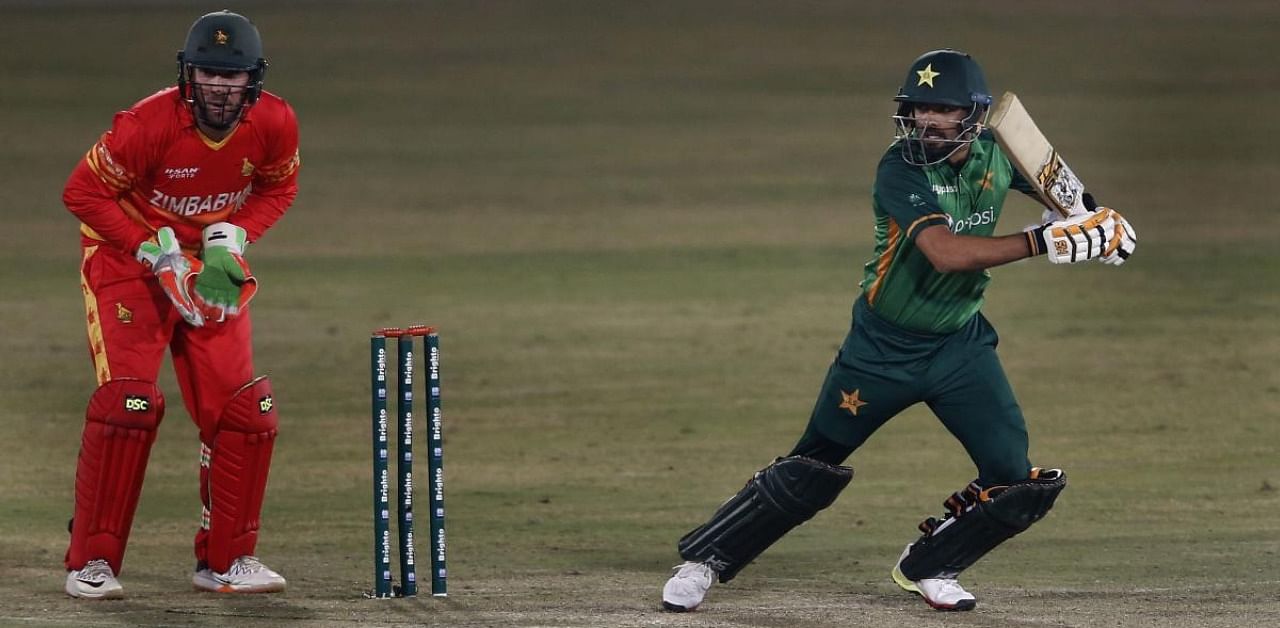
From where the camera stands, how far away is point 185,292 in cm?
638

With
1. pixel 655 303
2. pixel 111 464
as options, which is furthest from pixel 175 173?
pixel 655 303

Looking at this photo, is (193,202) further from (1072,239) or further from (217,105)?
(1072,239)

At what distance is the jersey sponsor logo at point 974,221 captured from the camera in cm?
625

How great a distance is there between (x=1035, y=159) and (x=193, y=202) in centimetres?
266

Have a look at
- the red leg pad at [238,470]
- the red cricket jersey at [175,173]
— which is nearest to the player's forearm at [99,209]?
the red cricket jersey at [175,173]

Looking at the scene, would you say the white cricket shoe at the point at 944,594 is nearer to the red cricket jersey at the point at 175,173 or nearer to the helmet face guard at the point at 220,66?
the red cricket jersey at the point at 175,173

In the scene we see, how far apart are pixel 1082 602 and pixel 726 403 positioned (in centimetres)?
407

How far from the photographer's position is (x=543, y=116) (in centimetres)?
2006

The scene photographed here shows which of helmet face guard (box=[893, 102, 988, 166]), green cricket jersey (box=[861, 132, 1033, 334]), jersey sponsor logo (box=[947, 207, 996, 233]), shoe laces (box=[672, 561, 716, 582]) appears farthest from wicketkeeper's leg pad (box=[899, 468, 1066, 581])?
helmet face guard (box=[893, 102, 988, 166])

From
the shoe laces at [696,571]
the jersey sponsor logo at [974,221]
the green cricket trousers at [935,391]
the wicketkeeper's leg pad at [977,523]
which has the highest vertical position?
the jersey sponsor logo at [974,221]

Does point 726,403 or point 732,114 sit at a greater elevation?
point 732,114

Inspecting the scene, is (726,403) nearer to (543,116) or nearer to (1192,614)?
(1192,614)

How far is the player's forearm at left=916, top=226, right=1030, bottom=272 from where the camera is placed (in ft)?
19.4

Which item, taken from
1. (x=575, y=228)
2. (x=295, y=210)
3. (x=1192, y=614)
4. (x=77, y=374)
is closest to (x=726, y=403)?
(x=77, y=374)
